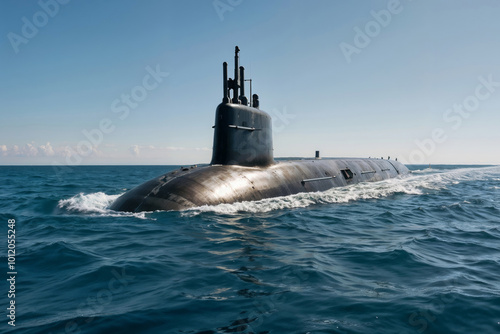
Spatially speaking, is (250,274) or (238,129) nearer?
(250,274)

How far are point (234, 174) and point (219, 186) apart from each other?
155cm

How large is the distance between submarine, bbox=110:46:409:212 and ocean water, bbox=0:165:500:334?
1.02 m

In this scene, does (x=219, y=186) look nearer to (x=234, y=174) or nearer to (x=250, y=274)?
(x=234, y=174)

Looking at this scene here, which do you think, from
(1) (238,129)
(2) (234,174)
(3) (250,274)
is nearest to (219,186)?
(2) (234,174)

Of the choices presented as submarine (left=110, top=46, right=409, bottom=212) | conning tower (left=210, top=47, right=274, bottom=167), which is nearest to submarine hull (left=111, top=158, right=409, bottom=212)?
submarine (left=110, top=46, right=409, bottom=212)

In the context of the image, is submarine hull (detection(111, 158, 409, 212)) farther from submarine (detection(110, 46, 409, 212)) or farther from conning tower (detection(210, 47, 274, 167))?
conning tower (detection(210, 47, 274, 167))

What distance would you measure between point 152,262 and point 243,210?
6.53 m

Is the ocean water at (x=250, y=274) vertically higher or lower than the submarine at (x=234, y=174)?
lower

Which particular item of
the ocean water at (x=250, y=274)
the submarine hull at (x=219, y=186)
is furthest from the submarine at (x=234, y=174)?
the ocean water at (x=250, y=274)

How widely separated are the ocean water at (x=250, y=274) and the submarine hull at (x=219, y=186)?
80 cm

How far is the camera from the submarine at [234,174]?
45.3 feet

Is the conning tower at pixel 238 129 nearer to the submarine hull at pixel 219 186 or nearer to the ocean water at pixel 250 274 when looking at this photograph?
the submarine hull at pixel 219 186

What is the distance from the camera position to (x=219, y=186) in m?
14.8

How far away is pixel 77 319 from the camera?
4891 mm
